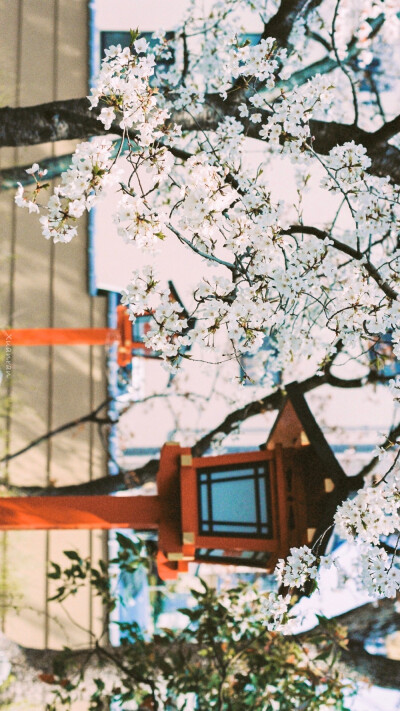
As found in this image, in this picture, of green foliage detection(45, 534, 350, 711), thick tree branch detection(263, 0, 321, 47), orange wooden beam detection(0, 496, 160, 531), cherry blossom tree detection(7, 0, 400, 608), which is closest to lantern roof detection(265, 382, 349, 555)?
cherry blossom tree detection(7, 0, 400, 608)

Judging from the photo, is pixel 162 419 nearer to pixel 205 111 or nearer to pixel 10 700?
pixel 10 700

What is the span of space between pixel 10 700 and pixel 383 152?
213 inches

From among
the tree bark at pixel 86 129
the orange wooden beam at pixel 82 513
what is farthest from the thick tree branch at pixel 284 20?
the orange wooden beam at pixel 82 513

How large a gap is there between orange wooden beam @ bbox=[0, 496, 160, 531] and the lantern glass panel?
0.33 meters

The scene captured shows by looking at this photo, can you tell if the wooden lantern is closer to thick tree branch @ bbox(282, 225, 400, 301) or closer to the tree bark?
thick tree branch @ bbox(282, 225, 400, 301)

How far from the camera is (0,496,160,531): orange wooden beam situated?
3.36m

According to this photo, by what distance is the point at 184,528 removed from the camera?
3.22m

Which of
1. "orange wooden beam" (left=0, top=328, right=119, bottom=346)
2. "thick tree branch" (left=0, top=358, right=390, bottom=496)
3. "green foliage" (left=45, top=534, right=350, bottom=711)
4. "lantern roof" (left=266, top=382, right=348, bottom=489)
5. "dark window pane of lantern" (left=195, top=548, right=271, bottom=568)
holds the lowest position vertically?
"green foliage" (left=45, top=534, right=350, bottom=711)

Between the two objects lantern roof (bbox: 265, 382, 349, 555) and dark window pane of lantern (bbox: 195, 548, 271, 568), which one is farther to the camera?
dark window pane of lantern (bbox: 195, 548, 271, 568)

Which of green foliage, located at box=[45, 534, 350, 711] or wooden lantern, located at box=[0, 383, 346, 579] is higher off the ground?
wooden lantern, located at box=[0, 383, 346, 579]

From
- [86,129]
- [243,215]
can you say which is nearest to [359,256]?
[243,215]

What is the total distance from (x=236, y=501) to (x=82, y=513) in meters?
0.91

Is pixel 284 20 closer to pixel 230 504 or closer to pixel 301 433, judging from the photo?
pixel 301 433

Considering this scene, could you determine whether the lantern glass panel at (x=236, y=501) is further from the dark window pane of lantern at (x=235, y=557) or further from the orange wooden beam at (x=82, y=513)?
the orange wooden beam at (x=82, y=513)
